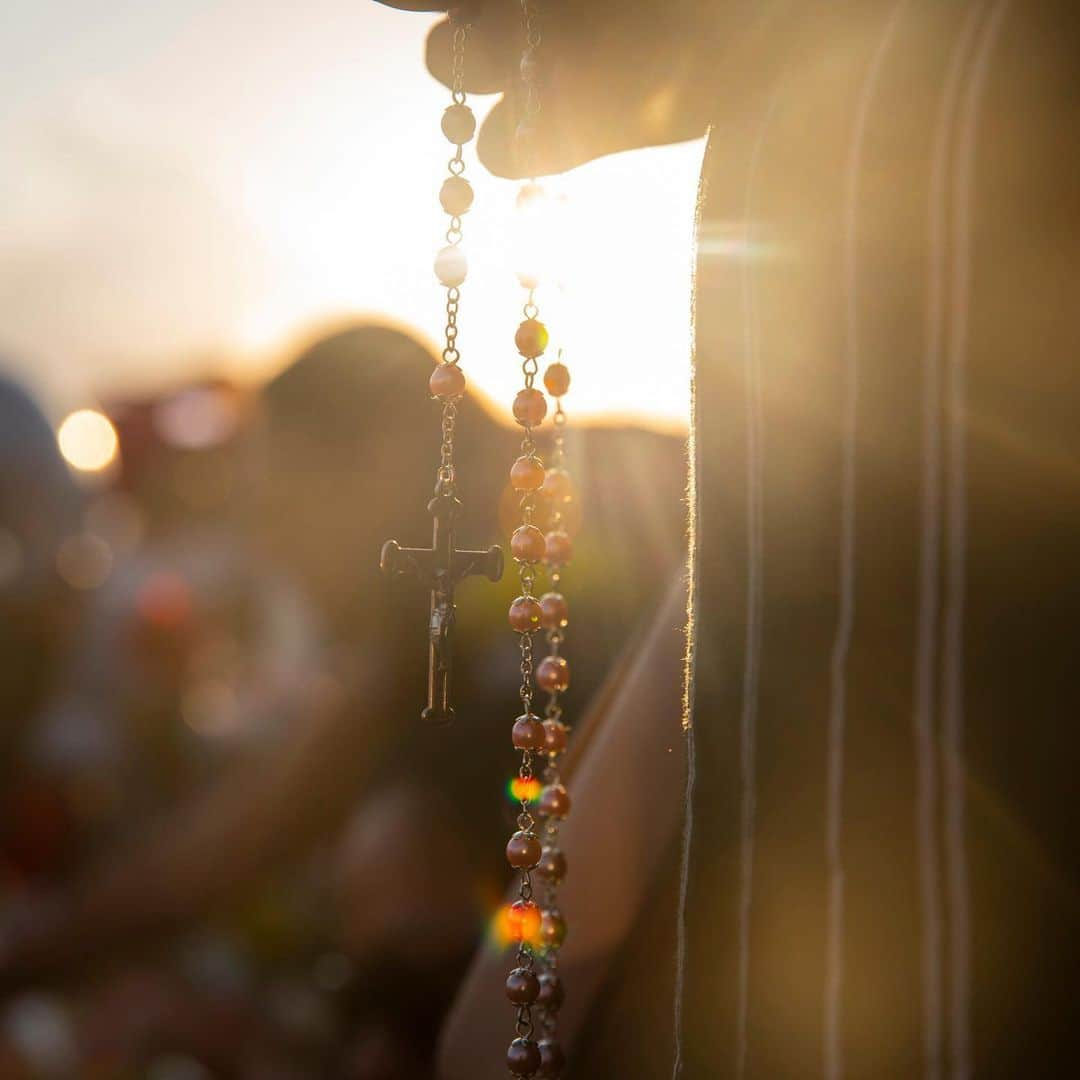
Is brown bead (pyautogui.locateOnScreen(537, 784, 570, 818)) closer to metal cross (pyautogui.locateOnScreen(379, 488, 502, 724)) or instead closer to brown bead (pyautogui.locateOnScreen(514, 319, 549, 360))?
metal cross (pyautogui.locateOnScreen(379, 488, 502, 724))

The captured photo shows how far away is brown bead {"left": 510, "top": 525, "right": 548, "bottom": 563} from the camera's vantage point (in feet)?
2.29

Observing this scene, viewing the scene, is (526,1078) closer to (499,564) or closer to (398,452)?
(499,564)

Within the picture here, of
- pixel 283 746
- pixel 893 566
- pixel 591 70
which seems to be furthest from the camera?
pixel 283 746

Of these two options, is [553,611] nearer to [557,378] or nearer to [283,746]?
[557,378]

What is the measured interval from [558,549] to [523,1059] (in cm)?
36

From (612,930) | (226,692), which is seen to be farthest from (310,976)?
(612,930)

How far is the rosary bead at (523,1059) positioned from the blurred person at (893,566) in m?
0.25

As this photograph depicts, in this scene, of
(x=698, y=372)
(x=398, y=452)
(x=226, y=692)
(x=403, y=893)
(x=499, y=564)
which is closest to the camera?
(x=698, y=372)

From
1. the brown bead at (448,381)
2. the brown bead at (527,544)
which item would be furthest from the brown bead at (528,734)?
the brown bead at (448,381)

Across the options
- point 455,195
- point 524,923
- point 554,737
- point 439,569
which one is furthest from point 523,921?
point 455,195

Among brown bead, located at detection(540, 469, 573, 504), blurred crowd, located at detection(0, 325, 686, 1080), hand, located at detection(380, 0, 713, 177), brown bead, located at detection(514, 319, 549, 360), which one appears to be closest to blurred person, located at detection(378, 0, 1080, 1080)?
hand, located at detection(380, 0, 713, 177)

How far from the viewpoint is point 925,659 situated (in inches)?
14.9

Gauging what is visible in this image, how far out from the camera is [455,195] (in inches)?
26.0

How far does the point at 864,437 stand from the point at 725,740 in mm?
146
